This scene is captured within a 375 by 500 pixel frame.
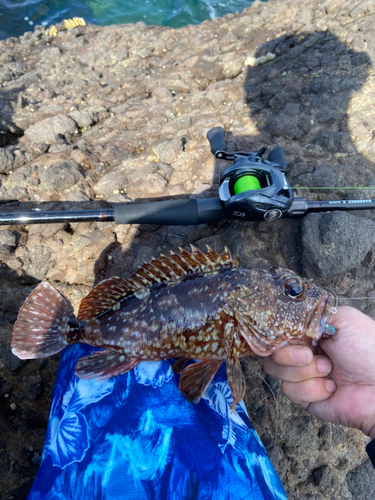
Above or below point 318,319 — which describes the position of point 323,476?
below

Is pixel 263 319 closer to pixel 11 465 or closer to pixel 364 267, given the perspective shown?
pixel 364 267

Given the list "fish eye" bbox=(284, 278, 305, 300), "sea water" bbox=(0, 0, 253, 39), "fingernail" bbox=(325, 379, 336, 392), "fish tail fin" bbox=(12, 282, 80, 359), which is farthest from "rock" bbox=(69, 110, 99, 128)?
"sea water" bbox=(0, 0, 253, 39)

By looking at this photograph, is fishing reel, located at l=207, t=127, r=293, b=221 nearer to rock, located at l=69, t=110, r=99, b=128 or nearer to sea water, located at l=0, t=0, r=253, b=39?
rock, located at l=69, t=110, r=99, b=128

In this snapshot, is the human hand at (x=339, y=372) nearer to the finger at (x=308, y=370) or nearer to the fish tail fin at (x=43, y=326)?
the finger at (x=308, y=370)

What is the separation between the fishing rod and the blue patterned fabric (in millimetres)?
1631

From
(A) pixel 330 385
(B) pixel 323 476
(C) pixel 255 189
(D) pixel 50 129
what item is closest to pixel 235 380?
(A) pixel 330 385

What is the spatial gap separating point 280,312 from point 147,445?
1.46 meters

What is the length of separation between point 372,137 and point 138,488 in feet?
15.8

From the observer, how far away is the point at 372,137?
4.27m

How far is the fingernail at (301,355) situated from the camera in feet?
8.44

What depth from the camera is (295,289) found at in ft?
8.52

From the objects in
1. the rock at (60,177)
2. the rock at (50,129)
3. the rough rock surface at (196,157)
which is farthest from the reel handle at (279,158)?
the rock at (50,129)

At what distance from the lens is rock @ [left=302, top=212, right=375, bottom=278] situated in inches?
131

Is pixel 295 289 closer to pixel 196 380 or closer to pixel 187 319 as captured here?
pixel 187 319
